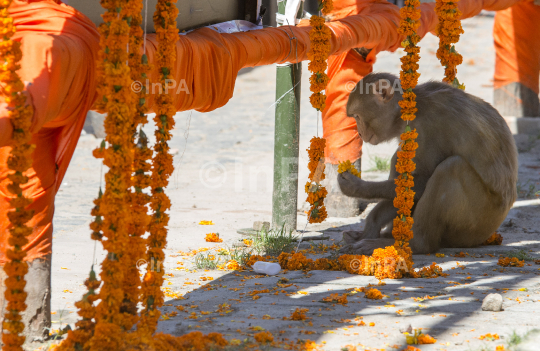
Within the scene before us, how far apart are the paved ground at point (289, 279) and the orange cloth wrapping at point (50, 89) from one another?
492 millimetres

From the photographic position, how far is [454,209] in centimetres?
493

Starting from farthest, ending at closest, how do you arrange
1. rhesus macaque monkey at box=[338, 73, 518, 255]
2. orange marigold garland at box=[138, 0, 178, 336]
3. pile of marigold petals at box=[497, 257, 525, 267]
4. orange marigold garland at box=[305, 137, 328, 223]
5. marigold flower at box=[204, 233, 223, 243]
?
1. marigold flower at box=[204, 233, 223, 243]
2. rhesus macaque monkey at box=[338, 73, 518, 255]
3. orange marigold garland at box=[305, 137, 328, 223]
4. pile of marigold petals at box=[497, 257, 525, 267]
5. orange marigold garland at box=[138, 0, 178, 336]

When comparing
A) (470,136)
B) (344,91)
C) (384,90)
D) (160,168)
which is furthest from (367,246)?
(160,168)

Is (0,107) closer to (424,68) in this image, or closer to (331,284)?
(331,284)

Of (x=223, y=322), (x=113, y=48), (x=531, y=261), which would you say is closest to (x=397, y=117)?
(x=531, y=261)

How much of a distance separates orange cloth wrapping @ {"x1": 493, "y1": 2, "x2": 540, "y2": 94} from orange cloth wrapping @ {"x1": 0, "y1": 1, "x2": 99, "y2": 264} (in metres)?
7.99

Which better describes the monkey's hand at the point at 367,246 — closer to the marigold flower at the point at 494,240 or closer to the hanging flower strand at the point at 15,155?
the marigold flower at the point at 494,240

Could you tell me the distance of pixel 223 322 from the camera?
11.2 feet

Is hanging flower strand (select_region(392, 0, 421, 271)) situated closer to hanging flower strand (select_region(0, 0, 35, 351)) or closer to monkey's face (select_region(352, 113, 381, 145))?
monkey's face (select_region(352, 113, 381, 145))

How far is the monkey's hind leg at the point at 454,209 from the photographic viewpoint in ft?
15.9

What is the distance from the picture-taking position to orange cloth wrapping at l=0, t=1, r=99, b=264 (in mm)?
2889

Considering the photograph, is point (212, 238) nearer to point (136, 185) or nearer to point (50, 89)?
point (136, 185)

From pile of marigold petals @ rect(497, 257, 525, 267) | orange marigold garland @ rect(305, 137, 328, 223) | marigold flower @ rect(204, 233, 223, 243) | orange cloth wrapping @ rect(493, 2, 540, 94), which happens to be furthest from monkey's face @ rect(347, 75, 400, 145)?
orange cloth wrapping @ rect(493, 2, 540, 94)

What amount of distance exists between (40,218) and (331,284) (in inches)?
79.1
